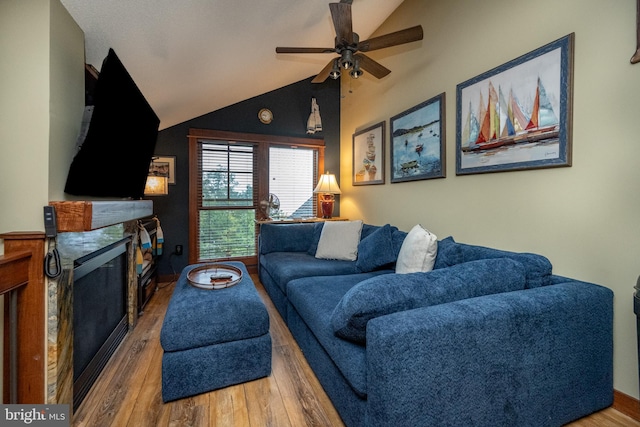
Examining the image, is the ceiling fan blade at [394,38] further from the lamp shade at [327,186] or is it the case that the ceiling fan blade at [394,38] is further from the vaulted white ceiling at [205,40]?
the lamp shade at [327,186]

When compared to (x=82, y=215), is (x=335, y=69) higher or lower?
higher

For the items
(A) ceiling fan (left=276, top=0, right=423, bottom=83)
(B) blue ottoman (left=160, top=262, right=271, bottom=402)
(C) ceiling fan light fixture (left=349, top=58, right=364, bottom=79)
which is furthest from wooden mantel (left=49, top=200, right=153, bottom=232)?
(C) ceiling fan light fixture (left=349, top=58, right=364, bottom=79)

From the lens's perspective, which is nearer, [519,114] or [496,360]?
[496,360]

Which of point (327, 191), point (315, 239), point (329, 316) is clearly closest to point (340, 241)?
point (315, 239)

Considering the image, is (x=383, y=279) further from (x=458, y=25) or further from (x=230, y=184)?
(x=230, y=184)

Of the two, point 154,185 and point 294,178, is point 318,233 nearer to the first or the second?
point 294,178

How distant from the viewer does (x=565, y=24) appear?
161 centimetres

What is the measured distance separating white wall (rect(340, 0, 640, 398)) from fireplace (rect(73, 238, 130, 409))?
265 centimetres

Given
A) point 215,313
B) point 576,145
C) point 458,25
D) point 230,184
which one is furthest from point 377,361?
point 230,184

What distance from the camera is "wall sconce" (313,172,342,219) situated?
3.98m

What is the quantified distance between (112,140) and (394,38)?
210 centimetres

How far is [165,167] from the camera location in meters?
3.63

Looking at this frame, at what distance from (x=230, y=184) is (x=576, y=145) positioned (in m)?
3.69

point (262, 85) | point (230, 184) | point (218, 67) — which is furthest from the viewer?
point (230, 184)
